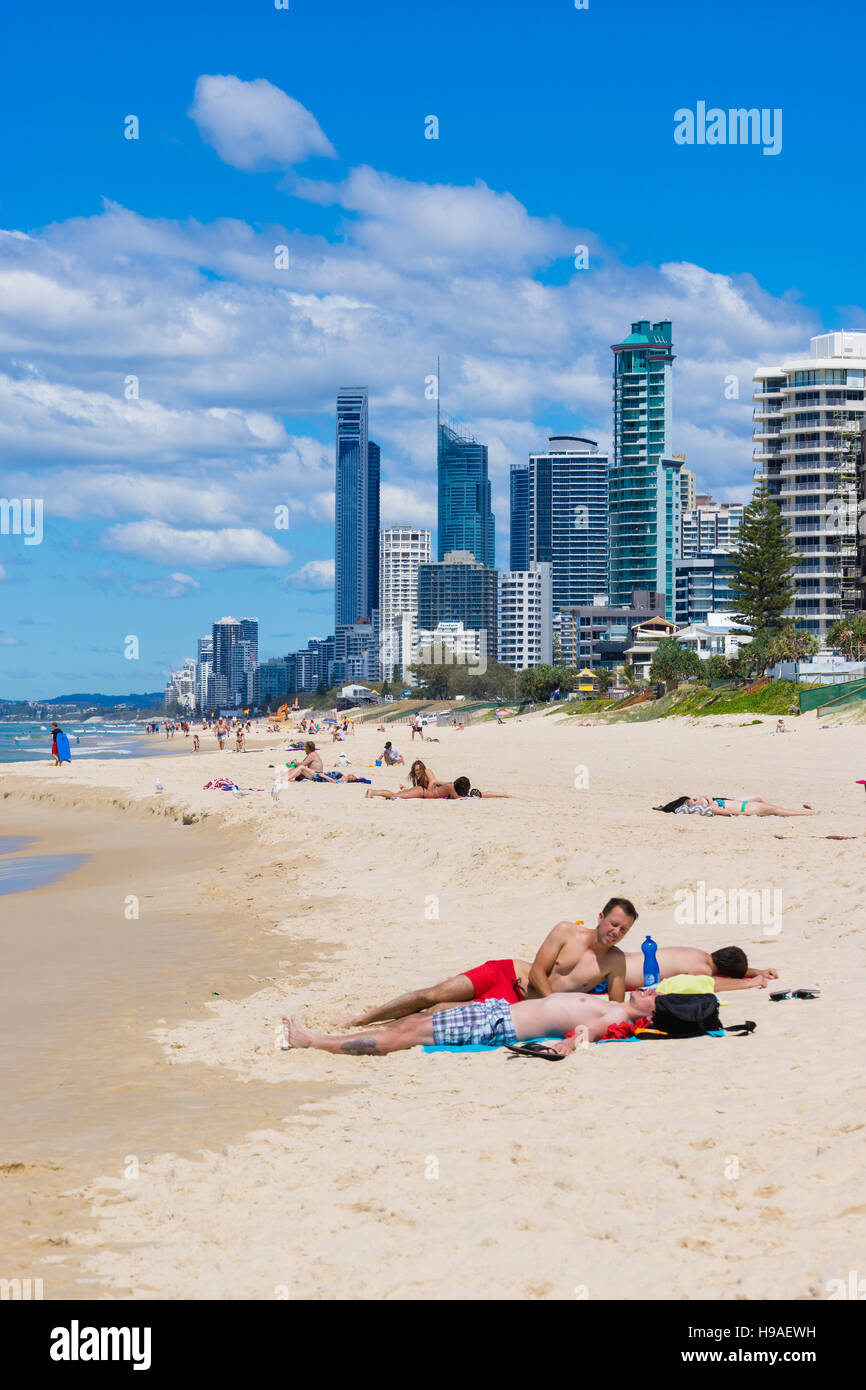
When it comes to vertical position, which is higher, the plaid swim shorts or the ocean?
the plaid swim shorts

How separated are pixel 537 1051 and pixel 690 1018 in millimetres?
1049

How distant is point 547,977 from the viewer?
8.41 m

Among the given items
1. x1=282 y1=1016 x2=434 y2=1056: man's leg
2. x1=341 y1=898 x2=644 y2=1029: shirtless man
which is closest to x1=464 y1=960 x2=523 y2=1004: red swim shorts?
x1=341 y1=898 x2=644 y2=1029: shirtless man

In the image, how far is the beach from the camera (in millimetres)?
4750

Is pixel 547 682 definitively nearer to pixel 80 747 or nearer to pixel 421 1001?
pixel 80 747

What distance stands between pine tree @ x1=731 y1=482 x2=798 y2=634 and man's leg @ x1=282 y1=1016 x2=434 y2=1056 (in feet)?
230

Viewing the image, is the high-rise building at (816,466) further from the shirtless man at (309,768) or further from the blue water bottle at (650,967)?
the blue water bottle at (650,967)

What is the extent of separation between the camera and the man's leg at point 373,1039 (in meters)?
8.00

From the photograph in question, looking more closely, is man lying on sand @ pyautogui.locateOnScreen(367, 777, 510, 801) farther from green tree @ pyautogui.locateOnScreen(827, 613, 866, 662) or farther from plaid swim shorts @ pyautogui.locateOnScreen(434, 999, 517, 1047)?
green tree @ pyautogui.locateOnScreen(827, 613, 866, 662)

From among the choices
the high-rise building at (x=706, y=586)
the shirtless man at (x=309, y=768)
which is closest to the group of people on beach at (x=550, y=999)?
the shirtless man at (x=309, y=768)
